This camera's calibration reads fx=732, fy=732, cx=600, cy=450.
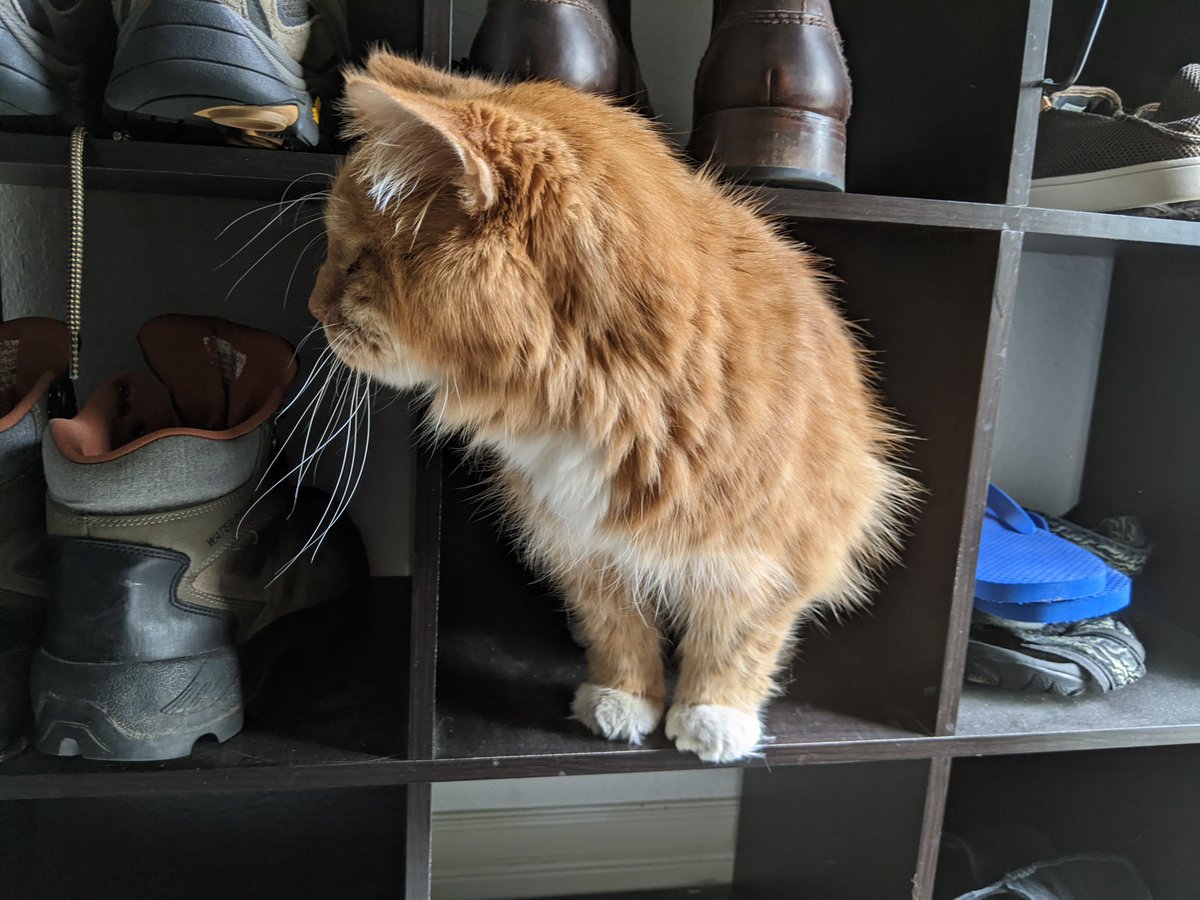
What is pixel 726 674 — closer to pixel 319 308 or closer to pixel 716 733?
pixel 716 733

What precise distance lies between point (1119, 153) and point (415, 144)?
68cm

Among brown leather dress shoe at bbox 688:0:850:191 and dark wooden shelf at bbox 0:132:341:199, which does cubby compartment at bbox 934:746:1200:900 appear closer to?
brown leather dress shoe at bbox 688:0:850:191

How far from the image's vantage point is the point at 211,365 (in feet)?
2.37

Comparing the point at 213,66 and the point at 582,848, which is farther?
the point at 582,848

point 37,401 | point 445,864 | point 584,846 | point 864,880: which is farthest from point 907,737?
point 37,401

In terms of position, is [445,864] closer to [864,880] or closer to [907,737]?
[864,880]

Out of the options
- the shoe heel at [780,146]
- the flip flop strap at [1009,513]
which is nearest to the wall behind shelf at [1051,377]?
the flip flop strap at [1009,513]

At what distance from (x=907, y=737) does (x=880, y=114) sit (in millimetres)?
A: 637

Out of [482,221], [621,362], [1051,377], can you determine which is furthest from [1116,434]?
Result: [482,221]

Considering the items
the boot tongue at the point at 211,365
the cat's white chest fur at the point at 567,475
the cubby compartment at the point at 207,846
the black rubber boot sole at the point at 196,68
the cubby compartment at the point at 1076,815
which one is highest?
the black rubber boot sole at the point at 196,68

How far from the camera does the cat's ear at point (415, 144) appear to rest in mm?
453

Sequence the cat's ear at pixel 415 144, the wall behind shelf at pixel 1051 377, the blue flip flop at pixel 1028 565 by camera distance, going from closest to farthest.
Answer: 1. the cat's ear at pixel 415 144
2. the blue flip flop at pixel 1028 565
3. the wall behind shelf at pixel 1051 377

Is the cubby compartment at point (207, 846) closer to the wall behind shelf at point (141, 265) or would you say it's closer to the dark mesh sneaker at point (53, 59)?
the wall behind shelf at point (141, 265)

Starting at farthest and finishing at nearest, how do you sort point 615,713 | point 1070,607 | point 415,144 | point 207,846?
point 207,846, point 1070,607, point 615,713, point 415,144
